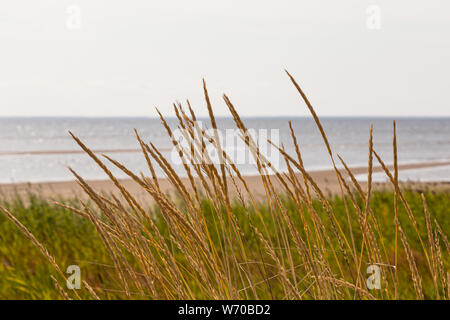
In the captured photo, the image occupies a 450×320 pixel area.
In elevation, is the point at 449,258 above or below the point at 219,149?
below

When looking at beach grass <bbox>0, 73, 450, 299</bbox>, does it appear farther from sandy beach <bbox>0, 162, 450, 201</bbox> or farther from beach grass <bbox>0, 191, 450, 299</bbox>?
sandy beach <bbox>0, 162, 450, 201</bbox>

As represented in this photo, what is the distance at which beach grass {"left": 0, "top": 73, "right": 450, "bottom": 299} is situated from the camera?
4.97ft

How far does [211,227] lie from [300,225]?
3.62ft

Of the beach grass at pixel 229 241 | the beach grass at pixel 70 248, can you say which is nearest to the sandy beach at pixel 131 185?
the beach grass at pixel 70 248

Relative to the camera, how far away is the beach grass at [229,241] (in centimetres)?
152

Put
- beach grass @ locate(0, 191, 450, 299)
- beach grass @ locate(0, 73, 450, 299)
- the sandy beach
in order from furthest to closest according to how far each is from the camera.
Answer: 1. the sandy beach
2. beach grass @ locate(0, 191, 450, 299)
3. beach grass @ locate(0, 73, 450, 299)

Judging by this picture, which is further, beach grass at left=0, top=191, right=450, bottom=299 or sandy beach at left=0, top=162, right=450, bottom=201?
sandy beach at left=0, top=162, right=450, bottom=201

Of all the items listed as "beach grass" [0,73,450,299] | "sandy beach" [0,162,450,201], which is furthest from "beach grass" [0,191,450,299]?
"sandy beach" [0,162,450,201]

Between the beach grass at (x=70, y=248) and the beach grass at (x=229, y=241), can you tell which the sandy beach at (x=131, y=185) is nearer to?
the beach grass at (x=70, y=248)

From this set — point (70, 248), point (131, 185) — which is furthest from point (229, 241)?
point (131, 185)

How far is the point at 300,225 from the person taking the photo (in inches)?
200
